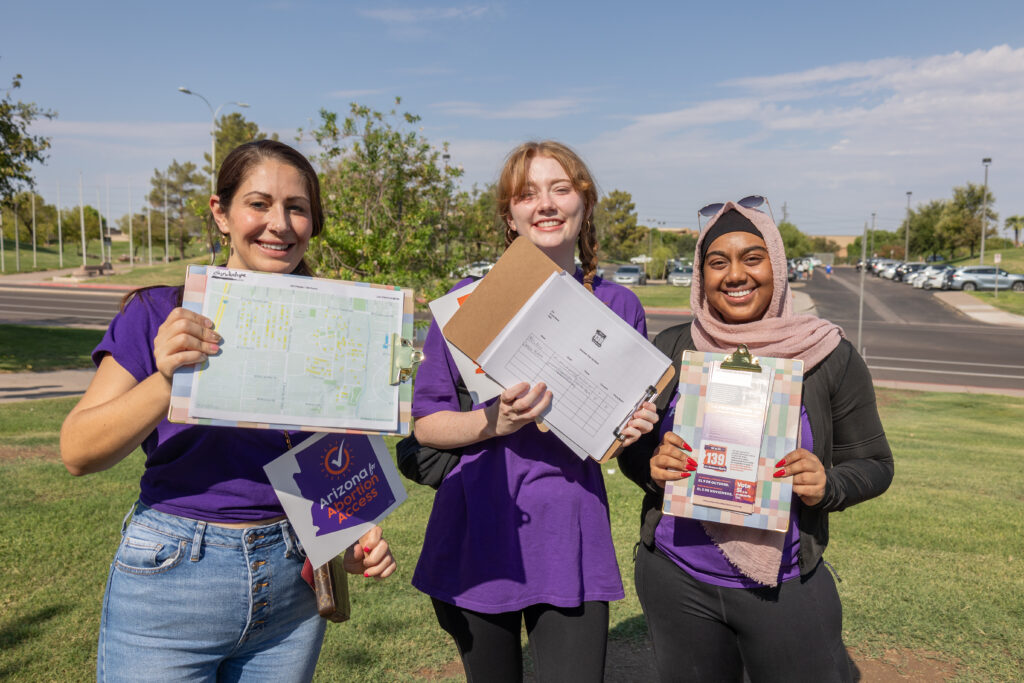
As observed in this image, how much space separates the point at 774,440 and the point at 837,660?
2.17 feet

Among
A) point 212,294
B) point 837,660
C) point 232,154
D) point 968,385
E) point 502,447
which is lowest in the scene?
point 968,385

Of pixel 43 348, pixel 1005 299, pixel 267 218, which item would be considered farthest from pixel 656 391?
pixel 1005 299

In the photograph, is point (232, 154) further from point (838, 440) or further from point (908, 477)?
point (908, 477)

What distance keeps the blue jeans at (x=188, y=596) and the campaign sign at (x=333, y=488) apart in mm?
91

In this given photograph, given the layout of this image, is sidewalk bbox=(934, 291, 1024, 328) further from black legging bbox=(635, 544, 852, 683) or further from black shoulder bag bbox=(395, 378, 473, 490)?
black shoulder bag bbox=(395, 378, 473, 490)

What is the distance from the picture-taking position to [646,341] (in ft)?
6.38

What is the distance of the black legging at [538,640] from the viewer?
2102mm

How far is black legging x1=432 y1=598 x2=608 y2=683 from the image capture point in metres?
2.10

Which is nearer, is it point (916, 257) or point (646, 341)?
point (646, 341)

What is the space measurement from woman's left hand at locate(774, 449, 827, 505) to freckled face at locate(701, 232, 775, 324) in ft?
1.45

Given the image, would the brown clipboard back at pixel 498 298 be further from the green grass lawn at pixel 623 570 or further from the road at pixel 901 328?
the road at pixel 901 328

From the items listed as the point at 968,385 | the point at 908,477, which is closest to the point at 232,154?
the point at 908,477

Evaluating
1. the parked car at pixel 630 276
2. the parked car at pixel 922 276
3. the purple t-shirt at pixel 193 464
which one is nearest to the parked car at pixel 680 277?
the parked car at pixel 630 276

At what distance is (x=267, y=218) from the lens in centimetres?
184
